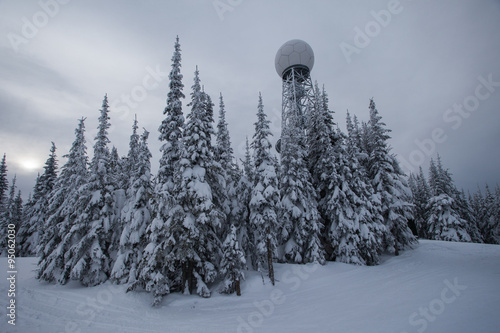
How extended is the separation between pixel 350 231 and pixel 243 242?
10466 mm

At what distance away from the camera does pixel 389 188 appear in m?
26.1

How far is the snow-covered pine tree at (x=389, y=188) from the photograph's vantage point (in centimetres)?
2497

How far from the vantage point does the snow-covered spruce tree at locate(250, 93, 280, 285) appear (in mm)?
18484

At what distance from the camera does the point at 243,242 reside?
21078 millimetres

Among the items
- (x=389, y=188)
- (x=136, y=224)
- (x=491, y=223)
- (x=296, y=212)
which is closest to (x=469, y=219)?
(x=491, y=223)

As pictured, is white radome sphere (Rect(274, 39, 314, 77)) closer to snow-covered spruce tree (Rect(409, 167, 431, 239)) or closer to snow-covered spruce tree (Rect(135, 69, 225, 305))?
snow-covered spruce tree (Rect(135, 69, 225, 305))

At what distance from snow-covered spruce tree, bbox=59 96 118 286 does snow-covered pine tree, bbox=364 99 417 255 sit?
27.5 meters

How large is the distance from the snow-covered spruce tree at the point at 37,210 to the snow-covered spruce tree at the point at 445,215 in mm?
57666

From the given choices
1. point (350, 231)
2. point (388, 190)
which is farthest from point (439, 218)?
point (350, 231)

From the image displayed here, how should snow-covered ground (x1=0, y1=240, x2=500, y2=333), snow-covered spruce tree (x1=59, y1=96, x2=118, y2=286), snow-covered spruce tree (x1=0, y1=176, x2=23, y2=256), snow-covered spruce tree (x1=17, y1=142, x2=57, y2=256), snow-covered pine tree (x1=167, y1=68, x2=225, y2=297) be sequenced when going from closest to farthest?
snow-covered ground (x1=0, y1=240, x2=500, y2=333), snow-covered pine tree (x1=167, y1=68, x2=225, y2=297), snow-covered spruce tree (x1=59, y1=96, x2=118, y2=286), snow-covered spruce tree (x1=17, y1=142, x2=57, y2=256), snow-covered spruce tree (x1=0, y1=176, x2=23, y2=256)

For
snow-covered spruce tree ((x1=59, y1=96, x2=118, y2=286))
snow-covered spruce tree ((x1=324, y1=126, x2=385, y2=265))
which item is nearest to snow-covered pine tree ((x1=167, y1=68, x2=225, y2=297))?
snow-covered spruce tree ((x1=59, y1=96, x2=118, y2=286))

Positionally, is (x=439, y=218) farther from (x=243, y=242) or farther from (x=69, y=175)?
(x=69, y=175)

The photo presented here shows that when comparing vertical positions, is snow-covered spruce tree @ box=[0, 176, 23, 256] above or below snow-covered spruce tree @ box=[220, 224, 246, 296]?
above

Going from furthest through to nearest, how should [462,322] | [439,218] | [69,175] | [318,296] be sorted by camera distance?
[439,218] < [69,175] < [318,296] < [462,322]
